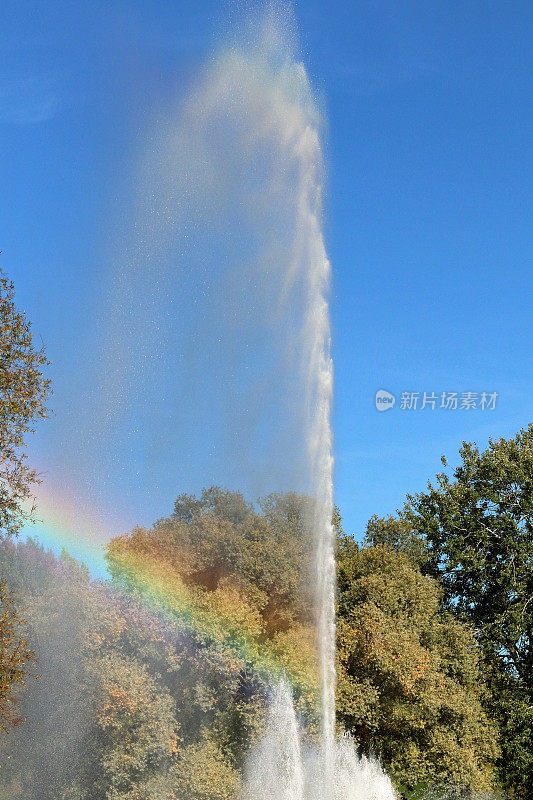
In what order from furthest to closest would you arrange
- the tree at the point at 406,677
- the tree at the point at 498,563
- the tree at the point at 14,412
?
the tree at the point at 498,563
the tree at the point at 406,677
the tree at the point at 14,412

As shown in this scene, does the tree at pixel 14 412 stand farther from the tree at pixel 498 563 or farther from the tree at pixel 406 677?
the tree at pixel 498 563

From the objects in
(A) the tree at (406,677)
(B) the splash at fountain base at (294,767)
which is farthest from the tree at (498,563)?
(B) the splash at fountain base at (294,767)

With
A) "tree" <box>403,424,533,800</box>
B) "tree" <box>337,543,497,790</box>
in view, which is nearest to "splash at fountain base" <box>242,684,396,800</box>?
"tree" <box>337,543,497,790</box>

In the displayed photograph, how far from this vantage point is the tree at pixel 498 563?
37875 mm

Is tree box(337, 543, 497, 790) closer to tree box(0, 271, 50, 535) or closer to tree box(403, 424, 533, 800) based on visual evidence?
tree box(403, 424, 533, 800)

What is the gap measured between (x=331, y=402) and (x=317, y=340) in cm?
199

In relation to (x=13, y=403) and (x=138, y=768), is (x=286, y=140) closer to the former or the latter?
(x=13, y=403)

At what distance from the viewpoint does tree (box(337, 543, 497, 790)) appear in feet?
102

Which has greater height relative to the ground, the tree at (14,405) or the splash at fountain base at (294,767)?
the tree at (14,405)

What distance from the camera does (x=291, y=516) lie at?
31.8 meters

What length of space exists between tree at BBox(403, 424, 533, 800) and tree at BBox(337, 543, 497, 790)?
1.70 m

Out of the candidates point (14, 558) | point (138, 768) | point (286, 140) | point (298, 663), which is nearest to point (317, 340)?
point (286, 140)

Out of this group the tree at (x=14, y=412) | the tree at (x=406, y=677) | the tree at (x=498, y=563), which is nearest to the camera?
the tree at (x=14, y=412)

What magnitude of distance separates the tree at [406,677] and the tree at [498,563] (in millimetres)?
1702
